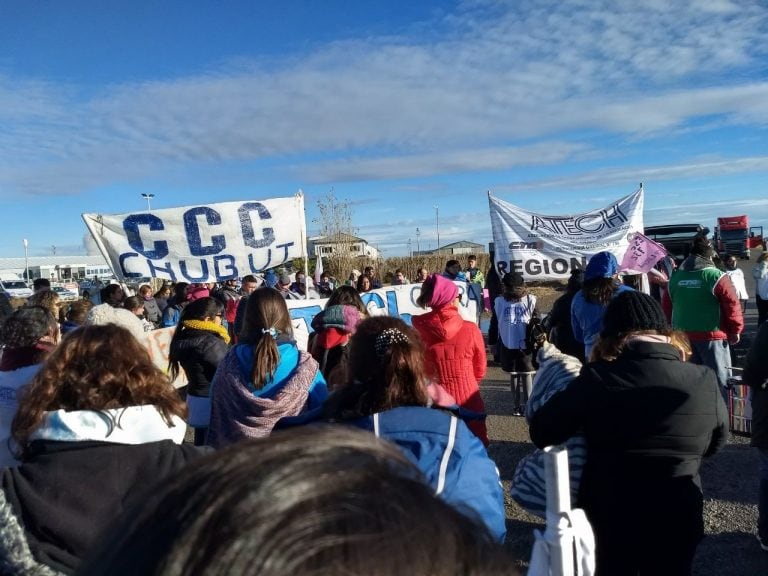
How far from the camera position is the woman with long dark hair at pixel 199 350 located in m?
4.41

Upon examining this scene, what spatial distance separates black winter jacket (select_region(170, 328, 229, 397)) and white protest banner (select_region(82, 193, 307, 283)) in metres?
2.36

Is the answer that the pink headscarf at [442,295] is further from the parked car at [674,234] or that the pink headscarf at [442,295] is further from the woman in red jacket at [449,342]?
the parked car at [674,234]

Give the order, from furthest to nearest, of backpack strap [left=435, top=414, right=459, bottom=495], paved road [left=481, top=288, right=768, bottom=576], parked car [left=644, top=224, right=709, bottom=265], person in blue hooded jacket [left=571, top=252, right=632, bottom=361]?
parked car [left=644, top=224, right=709, bottom=265] → person in blue hooded jacket [left=571, top=252, right=632, bottom=361] → paved road [left=481, top=288, right=768, bottom=576] → backpack strap [left=435, top=414, right=459, bottom=495]

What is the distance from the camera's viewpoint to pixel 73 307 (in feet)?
20.4

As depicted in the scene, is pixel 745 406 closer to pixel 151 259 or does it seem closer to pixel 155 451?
pixel 155 451

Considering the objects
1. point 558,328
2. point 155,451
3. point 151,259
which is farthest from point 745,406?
point 151,259

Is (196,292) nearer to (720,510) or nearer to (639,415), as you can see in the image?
(720,510)

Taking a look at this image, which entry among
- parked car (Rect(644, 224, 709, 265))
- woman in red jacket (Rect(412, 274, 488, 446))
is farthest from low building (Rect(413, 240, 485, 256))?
woman in red jacket (Rect(412, 274, 488, 446))

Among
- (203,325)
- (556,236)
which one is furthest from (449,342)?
(556,236)

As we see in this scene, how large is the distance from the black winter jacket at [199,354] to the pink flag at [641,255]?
5.16m

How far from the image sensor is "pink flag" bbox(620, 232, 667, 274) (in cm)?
743

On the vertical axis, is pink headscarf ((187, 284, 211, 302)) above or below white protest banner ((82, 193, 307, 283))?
below

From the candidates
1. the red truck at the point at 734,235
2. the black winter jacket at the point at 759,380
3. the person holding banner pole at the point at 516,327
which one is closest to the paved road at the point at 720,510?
the person holding banner pole at the point at 516,327

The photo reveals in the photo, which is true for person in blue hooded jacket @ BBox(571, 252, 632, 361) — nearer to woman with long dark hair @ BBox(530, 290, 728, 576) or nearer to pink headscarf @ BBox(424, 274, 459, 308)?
pink headscarf @ BBox(424, 274, 459, 308)
